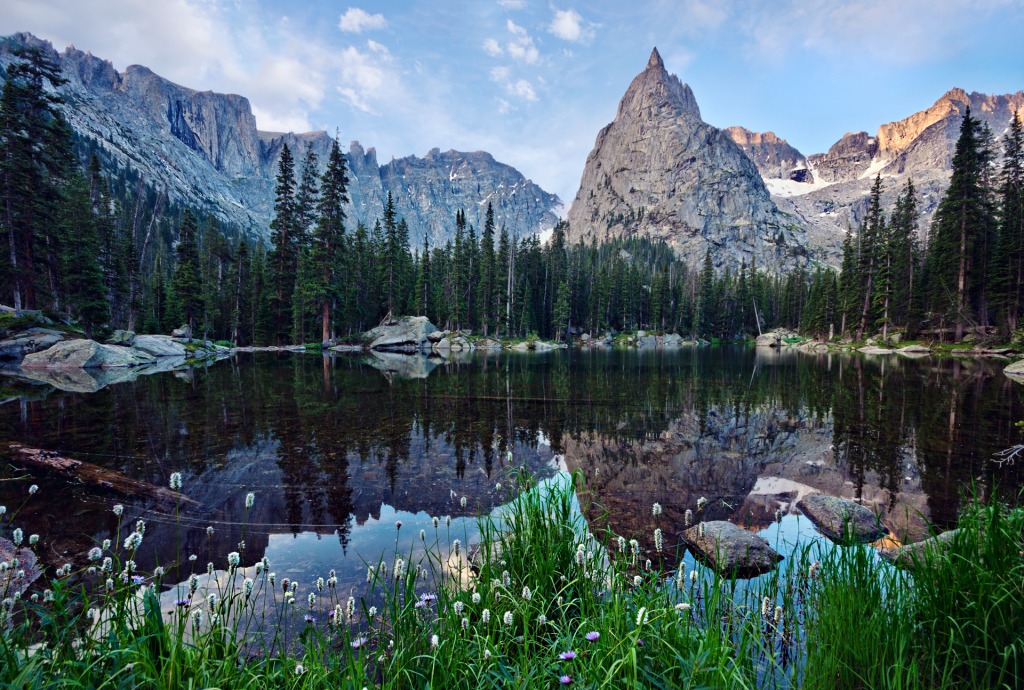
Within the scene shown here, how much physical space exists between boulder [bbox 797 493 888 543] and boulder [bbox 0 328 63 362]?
1714 inches

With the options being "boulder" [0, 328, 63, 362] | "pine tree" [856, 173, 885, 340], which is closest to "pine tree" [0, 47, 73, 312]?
"boulder" [0, 328, 63, 362]

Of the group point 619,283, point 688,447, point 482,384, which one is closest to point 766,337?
point 619,283

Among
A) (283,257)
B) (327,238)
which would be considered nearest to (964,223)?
(327,238)

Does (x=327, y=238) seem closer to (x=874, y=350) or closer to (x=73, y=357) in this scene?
(x=73, y=357)

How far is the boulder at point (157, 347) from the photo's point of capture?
37938mm

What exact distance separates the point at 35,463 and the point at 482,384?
17.9m

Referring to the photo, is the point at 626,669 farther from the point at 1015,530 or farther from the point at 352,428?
the point at 352,428

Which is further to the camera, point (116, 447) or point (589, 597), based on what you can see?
point (116, 447)

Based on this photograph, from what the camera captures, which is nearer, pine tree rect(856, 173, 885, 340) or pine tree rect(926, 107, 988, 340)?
pine tree rect(926, 107, 988, 340)

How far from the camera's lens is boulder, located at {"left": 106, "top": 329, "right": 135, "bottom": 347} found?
37.6 meters

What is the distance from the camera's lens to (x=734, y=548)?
19.5 ft

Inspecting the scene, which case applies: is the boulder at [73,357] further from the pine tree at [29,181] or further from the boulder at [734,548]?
the boulder at [734,548]

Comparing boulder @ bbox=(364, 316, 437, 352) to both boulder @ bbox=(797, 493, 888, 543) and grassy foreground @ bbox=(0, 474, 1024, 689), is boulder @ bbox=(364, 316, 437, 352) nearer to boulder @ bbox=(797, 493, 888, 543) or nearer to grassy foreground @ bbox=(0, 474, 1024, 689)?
boulder @ bbox=(797, 493, 888, 543)

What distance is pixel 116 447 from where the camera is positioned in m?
10.8
